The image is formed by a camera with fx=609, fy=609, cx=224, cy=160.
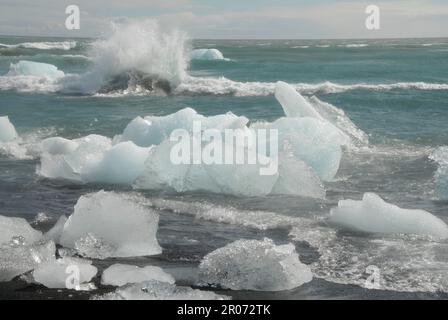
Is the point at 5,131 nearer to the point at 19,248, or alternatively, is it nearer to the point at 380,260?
the point at 19,248

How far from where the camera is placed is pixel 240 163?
7645 mm

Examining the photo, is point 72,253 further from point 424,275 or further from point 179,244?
point 424,275

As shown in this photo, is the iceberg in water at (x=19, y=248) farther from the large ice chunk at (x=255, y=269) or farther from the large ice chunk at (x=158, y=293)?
the large ice chunk at (x=255, y=269)

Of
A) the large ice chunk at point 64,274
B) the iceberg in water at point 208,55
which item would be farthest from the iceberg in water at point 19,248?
the iceberg in water at point 208,55

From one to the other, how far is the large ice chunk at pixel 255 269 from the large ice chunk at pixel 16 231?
1.81 meters

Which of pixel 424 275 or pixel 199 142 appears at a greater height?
pixel 199 142

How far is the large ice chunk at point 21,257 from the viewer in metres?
4.93

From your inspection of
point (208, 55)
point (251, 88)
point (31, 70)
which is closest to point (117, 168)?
point (251, 88)

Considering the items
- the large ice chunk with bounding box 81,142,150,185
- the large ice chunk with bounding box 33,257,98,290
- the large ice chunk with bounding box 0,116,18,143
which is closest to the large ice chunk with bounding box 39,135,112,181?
the large ice chunk with bounding box 81,142,150,185

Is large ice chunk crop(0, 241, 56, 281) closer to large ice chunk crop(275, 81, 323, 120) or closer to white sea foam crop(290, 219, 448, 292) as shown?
white sea foam crop(290, 219, 448, 292)

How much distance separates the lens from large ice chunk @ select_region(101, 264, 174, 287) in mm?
4727

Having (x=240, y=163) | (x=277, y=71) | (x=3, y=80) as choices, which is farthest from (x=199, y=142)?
(x=277, y=71)

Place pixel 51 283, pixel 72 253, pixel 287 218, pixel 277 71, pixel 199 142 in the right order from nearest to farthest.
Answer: pixel 51 283, pixel 72 253, pixel 287 218, pixel 199 142, pixel 277 71
